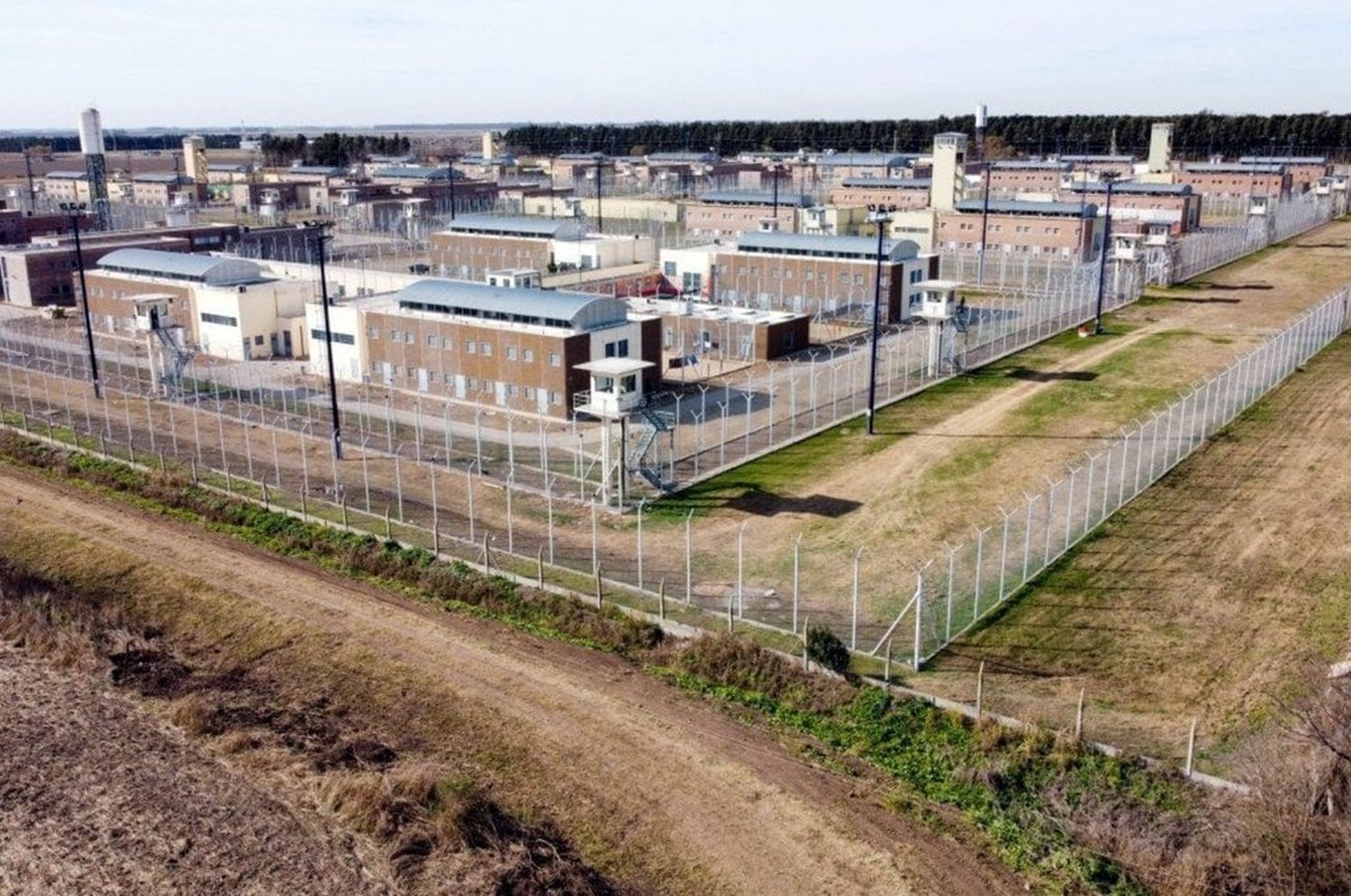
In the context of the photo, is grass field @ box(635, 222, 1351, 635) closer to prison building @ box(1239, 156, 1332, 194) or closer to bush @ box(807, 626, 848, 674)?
bush @ box(807, 626, 848, 674)

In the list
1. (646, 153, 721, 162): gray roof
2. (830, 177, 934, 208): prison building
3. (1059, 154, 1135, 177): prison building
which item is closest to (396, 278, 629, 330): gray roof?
(830, 177, 934, 208): prison building

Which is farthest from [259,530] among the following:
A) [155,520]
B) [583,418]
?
[583,418]

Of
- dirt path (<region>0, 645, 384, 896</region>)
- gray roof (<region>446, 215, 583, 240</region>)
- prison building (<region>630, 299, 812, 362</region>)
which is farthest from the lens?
gray roof (<region>446, 215, 583, 240</region>)

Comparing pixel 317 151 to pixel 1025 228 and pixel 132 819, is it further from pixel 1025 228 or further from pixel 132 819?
pixel 132 819

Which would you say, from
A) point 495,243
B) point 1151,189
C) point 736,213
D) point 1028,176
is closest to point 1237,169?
point 1028,176

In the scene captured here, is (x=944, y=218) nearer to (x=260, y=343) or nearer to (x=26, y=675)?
(x=260, y=343)

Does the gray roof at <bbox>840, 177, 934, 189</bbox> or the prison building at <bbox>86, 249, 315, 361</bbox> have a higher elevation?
the gray roof at <bbox>840, 177, 934, 189</bbox>
